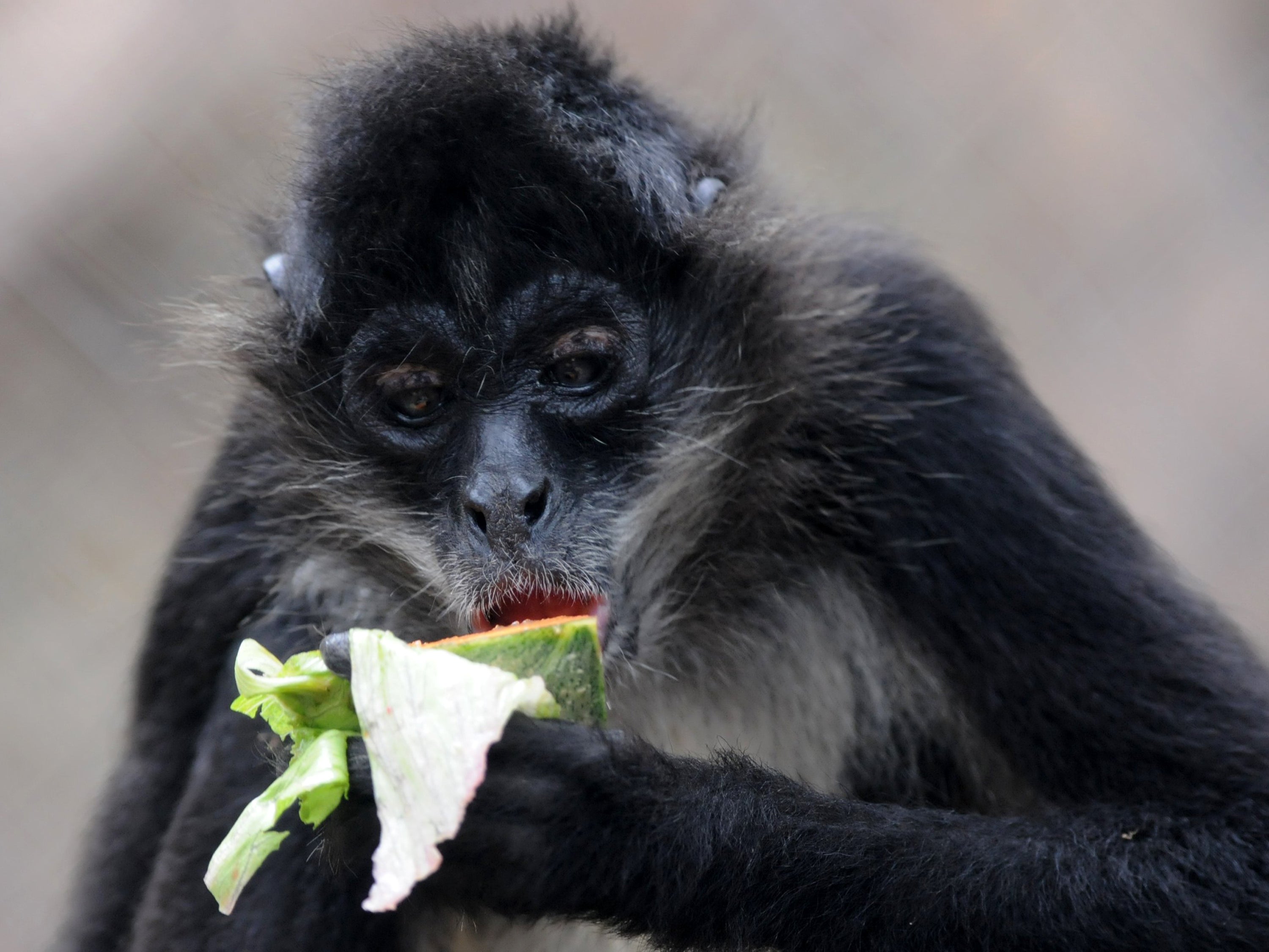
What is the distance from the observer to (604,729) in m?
2.01

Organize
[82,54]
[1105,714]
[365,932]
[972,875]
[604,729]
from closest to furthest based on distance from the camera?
1. [604,729]
2. [972,875]
3. [1105,714]
4. [365,932]
5. [82,54]

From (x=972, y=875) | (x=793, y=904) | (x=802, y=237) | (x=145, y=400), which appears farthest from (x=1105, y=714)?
(x=145, y=400)

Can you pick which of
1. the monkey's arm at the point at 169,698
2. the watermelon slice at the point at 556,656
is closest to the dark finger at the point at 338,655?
the watermelon slice at the point at 556,656

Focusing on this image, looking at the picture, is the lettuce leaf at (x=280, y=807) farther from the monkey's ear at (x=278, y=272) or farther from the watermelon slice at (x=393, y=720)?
the monkey's ear at (x=278, y=272)

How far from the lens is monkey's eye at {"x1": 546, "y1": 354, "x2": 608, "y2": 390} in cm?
243

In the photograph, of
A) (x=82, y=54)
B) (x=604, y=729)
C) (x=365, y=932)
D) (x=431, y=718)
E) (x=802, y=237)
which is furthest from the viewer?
(x=82, y=54)

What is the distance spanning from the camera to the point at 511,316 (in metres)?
2.41

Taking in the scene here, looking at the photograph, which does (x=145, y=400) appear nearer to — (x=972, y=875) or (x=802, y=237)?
(x=802, y=237)

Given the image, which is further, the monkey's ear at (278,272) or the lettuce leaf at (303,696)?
the monkey's ear at (278,272)

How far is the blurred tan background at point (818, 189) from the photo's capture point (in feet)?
16.1

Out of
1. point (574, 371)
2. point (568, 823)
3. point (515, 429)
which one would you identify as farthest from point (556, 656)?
point (574, 371)

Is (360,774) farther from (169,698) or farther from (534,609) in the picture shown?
(169,698)

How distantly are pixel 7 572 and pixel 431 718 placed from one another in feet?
12.6

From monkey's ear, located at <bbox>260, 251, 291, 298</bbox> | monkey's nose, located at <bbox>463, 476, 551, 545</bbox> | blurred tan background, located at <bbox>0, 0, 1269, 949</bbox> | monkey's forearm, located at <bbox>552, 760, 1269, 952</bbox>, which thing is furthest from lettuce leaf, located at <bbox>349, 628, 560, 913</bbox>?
blurred tan background, located at <bbox>0, 0, 1269, 949</bbox>
